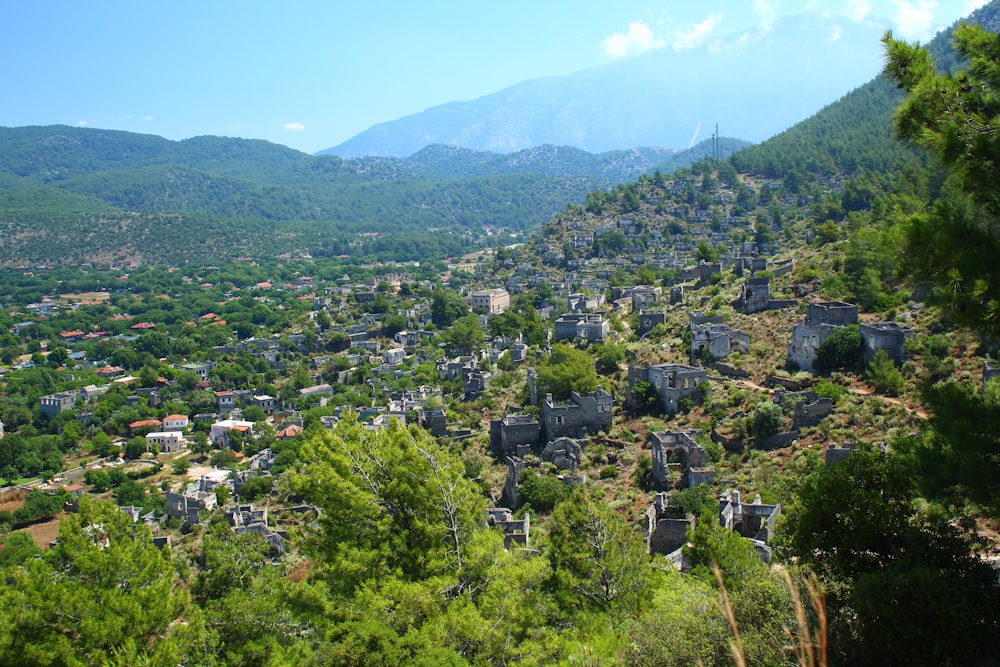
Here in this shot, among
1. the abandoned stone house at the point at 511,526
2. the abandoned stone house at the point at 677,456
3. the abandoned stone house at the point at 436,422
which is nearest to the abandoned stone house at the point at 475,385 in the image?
the abandoned stone house at the point at 436,422

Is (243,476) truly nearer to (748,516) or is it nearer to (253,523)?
(253,523)

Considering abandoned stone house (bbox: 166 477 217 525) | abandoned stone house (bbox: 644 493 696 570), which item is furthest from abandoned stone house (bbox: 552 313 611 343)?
abandoned stone house (bbox: 644 493 696 570)

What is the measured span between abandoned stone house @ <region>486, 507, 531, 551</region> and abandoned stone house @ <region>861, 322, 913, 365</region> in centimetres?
1003

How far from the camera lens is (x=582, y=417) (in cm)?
2341

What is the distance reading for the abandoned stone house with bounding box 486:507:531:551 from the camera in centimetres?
1714

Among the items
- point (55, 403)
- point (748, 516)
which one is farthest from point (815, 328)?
point (55, 403)

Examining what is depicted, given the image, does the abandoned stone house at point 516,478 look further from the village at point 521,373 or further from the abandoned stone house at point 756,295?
the abandoned stone house at point 756,295

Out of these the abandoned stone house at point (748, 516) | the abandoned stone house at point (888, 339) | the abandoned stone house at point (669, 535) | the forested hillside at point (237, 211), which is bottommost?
the abandoned stone house at point (669, 535)

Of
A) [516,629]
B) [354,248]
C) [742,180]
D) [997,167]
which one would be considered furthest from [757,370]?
[354,248]

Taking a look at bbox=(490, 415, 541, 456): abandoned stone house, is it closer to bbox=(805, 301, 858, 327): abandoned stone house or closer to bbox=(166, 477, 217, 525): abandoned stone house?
bbox=(805, 301, 858, 327): abandoned stone house

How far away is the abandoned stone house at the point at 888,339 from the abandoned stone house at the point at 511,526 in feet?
32.9

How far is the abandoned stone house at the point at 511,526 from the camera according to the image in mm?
17141

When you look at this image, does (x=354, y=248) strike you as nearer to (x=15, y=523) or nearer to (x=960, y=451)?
(x=15, y=523)

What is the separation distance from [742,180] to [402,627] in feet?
240
